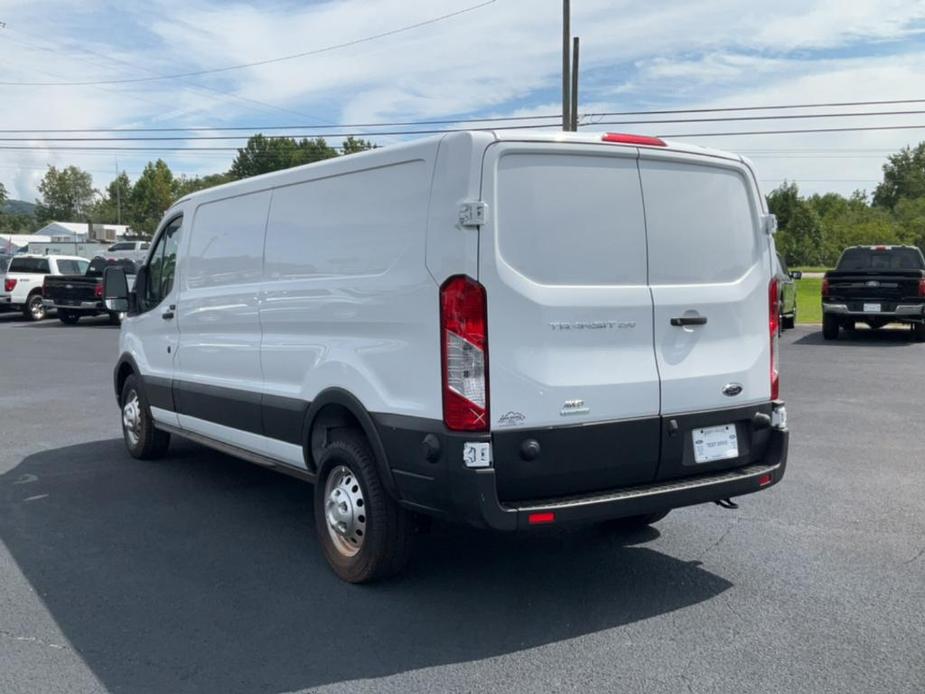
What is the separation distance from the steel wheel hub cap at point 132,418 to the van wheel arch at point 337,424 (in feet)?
10.6

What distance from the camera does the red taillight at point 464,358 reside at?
13.5ft

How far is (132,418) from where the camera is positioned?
8.12 m

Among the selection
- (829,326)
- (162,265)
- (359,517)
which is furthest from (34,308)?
(359,517)

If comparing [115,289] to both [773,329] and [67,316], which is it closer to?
[773,329]

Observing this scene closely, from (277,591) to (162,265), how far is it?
11.8 feet

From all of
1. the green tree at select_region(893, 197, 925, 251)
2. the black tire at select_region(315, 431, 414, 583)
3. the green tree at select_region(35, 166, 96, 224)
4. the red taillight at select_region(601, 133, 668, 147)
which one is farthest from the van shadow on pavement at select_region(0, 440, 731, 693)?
the green tree at select_region(35, 166, 96, 224)

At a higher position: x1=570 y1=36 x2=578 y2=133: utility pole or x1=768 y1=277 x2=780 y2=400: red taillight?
x1=570 y1=36 x2=578 y2=133: utility pole

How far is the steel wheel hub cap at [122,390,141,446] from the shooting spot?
8016 mm

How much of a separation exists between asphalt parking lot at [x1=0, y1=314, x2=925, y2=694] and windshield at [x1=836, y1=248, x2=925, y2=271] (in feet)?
43.4

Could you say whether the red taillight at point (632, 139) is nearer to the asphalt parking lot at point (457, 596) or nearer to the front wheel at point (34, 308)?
the asphalt parking lot at point (457, 596)

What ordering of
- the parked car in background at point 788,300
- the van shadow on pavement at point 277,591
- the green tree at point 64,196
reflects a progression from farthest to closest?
the green tree at point 64,196 → the parked car in background at point 788,300 → the van shadow on pavement at point 277,591

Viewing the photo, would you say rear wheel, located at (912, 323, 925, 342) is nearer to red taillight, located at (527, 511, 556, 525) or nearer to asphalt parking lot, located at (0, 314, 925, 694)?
asphalt parking lot, located at (0, 314, 925, 694)

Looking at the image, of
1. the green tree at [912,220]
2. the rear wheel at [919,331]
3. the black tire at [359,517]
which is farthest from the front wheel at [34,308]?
the green tree at [912,220]

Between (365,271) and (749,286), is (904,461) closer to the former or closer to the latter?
(749,286)
